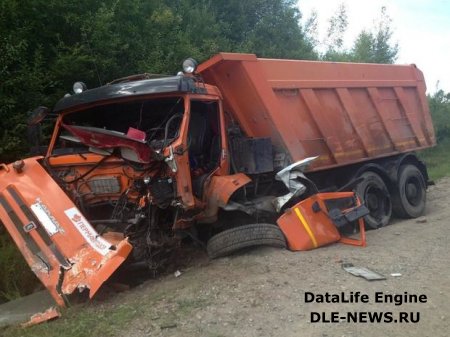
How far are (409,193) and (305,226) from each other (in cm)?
387

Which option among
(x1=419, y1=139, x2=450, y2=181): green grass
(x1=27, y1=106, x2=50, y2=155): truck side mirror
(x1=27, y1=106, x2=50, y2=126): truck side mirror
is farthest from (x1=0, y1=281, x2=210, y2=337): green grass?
(x1=419, y1=139, x2=450, y2=181): green grass

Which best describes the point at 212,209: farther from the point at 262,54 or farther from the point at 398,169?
the point at 262,54

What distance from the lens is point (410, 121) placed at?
948 cm

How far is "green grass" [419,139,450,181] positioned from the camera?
48.7ft

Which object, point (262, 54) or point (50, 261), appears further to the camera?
point (262, 54)

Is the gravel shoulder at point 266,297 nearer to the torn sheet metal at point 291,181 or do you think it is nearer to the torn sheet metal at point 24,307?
the torn sheet metal at point 24,307

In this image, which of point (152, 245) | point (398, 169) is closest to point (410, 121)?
point (398, 169)

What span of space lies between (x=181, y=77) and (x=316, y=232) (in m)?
2.44

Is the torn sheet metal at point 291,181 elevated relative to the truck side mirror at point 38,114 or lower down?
lower down

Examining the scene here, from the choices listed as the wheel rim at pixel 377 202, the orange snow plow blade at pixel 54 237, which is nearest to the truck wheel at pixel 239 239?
the orange snow plow blade at pixel 54 237

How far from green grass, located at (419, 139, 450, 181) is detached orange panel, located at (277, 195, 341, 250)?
29.7ft

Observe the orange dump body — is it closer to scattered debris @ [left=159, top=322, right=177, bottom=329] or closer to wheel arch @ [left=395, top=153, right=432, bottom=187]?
wheel arch @ [left=395, top=153, right=432, bottom=187]

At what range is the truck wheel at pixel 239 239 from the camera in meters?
5.57

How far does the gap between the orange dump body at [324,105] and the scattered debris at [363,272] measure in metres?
1.88
